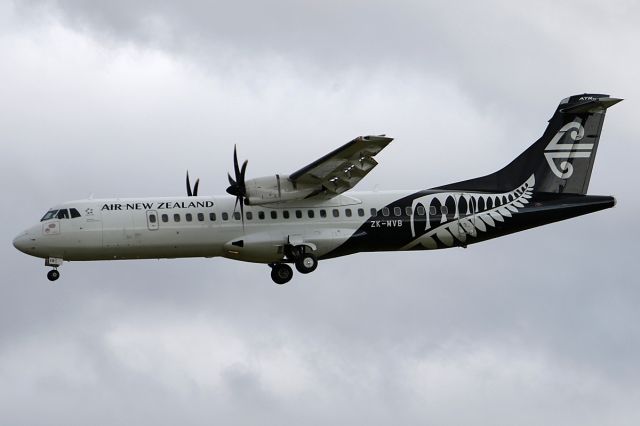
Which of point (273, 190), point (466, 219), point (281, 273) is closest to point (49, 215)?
point (273, 190)

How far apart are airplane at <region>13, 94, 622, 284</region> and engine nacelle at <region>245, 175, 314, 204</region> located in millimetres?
34

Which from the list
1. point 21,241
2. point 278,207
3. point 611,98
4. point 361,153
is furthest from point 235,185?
point 611,98

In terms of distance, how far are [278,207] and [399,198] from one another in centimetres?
442

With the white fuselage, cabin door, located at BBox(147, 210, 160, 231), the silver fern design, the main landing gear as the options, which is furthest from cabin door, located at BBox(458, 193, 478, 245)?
cabin door, located at BBox(147, 210, 160, 231)

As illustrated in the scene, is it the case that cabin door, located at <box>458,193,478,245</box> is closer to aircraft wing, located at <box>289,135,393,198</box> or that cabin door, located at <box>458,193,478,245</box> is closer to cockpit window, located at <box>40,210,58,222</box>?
aircraft wing, located at <box>289,135,393,198</box>

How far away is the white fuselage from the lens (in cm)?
4197

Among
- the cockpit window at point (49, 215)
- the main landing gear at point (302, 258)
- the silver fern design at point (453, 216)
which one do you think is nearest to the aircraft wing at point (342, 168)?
the main landing gear at point (302, 258)

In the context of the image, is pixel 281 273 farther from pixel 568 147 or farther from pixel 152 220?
pixel 568 147

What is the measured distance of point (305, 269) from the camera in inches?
1676

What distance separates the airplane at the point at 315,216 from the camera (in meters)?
41.9

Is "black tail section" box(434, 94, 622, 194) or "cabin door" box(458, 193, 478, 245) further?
"black tail section" box(434, 94, 622, 194)

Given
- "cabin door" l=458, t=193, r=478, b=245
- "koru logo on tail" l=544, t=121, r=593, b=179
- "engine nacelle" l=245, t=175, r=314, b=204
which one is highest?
"koru logo on tail" l=544, t=121, r=593, b=179

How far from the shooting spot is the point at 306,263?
42.6m

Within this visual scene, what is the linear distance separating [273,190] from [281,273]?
377cm
